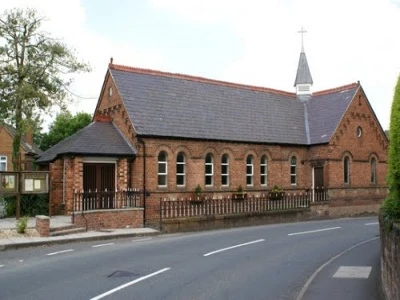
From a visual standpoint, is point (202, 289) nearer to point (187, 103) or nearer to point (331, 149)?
point (187, 103)

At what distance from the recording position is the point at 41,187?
22.5m

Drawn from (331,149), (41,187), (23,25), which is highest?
(23,25)

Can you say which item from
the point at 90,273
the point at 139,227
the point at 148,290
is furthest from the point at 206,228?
the point at 148,290

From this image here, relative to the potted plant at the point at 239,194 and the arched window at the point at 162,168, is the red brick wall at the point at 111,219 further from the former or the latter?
the potted plant at the point at 239,194

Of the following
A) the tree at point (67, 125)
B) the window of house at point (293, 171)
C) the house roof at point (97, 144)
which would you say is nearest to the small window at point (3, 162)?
the tree at point (67, 125)

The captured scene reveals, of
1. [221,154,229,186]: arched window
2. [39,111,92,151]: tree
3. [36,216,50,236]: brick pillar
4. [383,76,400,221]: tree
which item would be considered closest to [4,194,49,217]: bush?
[36,216,50,236]: brick pillar

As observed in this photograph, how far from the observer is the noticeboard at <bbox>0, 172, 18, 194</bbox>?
21656mm

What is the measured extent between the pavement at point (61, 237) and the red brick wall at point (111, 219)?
0.46 metres

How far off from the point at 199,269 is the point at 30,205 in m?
14.6

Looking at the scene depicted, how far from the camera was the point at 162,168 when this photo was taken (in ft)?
90.3

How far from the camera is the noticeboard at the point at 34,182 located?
22.2 metres

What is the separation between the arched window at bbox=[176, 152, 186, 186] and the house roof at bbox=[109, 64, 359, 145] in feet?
4.08

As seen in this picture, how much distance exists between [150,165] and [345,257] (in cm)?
1347

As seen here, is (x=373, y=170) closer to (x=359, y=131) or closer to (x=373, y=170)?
(x=373, y=170)
